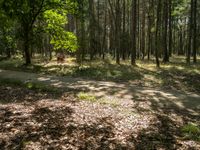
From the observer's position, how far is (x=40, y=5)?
23.1 metres

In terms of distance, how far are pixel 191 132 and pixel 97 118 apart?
113 inches

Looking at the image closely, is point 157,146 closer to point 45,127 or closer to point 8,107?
point 45,127

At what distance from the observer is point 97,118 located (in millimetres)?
9055

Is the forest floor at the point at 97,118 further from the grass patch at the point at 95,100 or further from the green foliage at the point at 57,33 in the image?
the green foliage at the point at 57,33

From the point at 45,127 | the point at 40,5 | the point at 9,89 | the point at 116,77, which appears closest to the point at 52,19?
the point at 40,5

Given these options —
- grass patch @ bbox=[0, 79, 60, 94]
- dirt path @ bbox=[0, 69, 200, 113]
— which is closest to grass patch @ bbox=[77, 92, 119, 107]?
dirt path @ bbox=[0, 69, 200, 113]

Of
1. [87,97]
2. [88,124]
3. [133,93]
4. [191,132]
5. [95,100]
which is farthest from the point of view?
[133,93]

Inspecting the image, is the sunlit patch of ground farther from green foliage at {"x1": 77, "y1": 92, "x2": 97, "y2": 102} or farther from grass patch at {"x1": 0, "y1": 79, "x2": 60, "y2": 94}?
grass patch at {"x1": 0, "y1": 79, "x2": 60, "y2": 94}

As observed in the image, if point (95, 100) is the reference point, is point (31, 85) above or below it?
above

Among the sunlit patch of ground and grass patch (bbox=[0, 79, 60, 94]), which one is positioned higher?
grass patch (bbox=[0, 79, 60, 94])

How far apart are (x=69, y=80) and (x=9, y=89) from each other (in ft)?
14.8

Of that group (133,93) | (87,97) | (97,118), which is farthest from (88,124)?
(133,93)

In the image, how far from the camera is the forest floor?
728 cm

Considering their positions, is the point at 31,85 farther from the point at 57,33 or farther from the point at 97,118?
the point at 57,33
